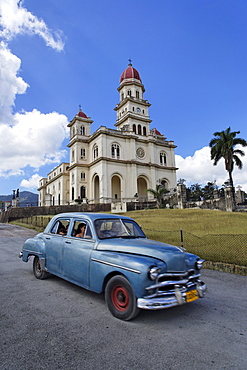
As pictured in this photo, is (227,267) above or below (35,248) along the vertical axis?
below

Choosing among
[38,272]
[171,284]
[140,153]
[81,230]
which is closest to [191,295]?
[171,284]

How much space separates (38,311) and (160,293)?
6.35 ft

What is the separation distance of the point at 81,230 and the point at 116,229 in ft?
2.26

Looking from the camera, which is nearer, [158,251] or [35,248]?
[158,251]

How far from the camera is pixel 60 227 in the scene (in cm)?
491

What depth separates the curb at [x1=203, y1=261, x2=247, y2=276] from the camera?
5.71 m

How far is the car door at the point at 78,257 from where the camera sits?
3.78 m

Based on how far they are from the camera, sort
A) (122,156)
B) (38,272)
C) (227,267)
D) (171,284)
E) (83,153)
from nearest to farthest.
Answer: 1. (171,284)
2. (38,272)
3. (227,267)
4. (122,156)
5. (83,153)

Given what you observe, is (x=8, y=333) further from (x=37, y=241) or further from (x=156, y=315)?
(x=37, y=241)

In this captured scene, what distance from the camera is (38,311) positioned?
3.40 meters

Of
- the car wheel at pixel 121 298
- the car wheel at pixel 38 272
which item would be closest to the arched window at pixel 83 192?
the car wheel at pixel 38 272

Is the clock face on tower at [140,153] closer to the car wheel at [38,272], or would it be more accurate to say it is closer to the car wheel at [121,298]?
the car wheel at [38,272]

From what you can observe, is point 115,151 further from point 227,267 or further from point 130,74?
point 227,267

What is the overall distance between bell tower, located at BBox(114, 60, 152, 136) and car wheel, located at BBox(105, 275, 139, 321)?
129 feet
